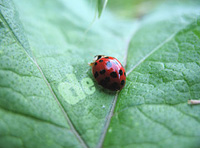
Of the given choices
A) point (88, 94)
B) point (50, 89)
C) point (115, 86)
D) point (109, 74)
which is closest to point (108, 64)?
point (109, 74)

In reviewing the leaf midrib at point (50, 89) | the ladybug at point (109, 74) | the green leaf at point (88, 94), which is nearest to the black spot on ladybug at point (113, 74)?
the ladybug at point (109, 74)

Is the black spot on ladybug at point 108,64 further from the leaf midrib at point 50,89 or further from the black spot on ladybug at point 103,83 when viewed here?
the leaf midrib at point 50,89

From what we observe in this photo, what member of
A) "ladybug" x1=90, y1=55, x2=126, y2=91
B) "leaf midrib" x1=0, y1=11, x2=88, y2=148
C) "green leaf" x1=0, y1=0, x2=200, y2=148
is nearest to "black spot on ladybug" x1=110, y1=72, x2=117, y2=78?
"ladybug" x1=90, y1=55, x2=126, y2=91

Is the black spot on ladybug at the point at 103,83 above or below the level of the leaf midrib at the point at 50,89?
below

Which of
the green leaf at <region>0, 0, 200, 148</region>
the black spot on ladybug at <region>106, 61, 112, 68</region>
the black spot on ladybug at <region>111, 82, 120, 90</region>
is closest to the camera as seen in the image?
the green leaf at <region>0, 0, 200, 148</region>

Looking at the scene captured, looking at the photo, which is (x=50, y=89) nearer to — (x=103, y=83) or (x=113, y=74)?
(x=103, y=83)

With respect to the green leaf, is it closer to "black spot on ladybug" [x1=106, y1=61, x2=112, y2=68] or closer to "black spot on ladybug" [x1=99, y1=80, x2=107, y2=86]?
"black spot on ladybug" [x1=99, y1=80, x2=107, y2=86]

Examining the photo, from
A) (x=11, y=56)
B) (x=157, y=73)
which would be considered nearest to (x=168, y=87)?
(x=157, y=73)
